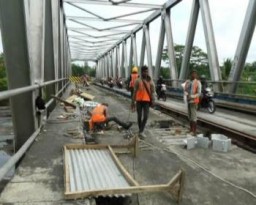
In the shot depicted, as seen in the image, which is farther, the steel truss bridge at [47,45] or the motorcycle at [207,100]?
the motorcycle at [207,100]

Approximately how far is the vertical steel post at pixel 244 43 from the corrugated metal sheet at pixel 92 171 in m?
7.73

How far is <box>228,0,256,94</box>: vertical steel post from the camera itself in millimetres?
10827

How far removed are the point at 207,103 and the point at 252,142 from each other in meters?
4.41

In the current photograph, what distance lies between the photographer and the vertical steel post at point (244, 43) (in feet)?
35.5

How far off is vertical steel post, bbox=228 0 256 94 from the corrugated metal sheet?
25.4 ft

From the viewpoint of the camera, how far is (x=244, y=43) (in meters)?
11.2

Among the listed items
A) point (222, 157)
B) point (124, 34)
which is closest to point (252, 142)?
point (222, 157)

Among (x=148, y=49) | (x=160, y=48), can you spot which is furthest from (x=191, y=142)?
(x=148, y=49)

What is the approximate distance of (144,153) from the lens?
19.3 feet

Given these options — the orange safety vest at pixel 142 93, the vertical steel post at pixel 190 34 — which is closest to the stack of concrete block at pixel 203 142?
the orange safety vest at pixel 142 93

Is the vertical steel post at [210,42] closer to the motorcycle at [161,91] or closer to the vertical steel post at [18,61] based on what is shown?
the motorcycle at [161,91]

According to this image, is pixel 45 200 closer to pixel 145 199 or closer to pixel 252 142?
pixel 145 199

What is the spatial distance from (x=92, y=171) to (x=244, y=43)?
28.7 ft

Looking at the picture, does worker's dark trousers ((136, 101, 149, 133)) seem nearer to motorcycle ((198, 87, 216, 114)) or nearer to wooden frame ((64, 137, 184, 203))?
wooden frame ((64, 137, 184, 203))
